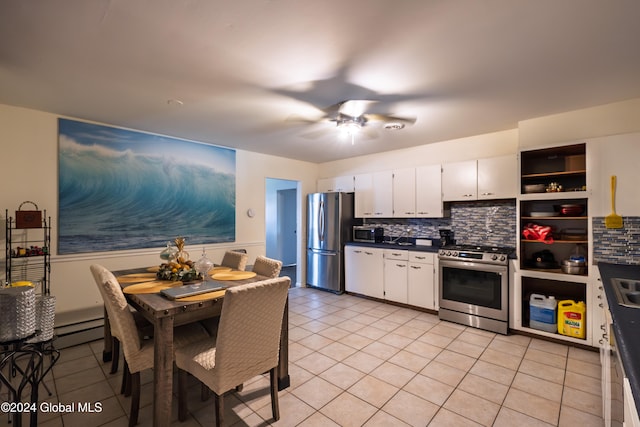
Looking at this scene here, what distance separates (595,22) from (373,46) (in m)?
1.23

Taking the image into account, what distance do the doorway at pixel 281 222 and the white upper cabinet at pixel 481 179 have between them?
13.3 feet

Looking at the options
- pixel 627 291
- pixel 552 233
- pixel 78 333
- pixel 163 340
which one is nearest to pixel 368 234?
pixel 552 233

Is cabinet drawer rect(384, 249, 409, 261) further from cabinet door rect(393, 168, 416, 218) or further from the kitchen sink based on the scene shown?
the kitchen sink

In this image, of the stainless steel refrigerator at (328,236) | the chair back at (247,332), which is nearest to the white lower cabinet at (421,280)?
the stainless steel refrigerator at (328,236)

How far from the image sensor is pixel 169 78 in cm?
226

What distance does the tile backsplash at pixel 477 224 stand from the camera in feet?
12.3

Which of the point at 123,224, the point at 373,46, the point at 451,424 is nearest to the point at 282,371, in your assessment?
the point at 451,424

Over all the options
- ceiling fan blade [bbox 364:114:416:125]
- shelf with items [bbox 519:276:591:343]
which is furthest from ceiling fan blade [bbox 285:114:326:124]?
shelf with items [bbox 519:276:591:343]

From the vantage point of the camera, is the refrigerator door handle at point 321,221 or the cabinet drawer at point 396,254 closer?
the cabinet drawer at point 396,254

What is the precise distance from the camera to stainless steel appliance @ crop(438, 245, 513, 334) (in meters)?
3.30

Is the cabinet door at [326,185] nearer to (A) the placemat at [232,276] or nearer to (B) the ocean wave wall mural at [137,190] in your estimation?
(B) the ocean wave wall mural at [137,190]

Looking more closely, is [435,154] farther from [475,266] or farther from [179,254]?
[179,254]

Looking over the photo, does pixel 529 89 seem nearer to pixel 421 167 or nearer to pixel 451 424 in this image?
pixel 421 167

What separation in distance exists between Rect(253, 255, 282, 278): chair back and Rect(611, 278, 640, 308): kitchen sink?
2.27 metres
